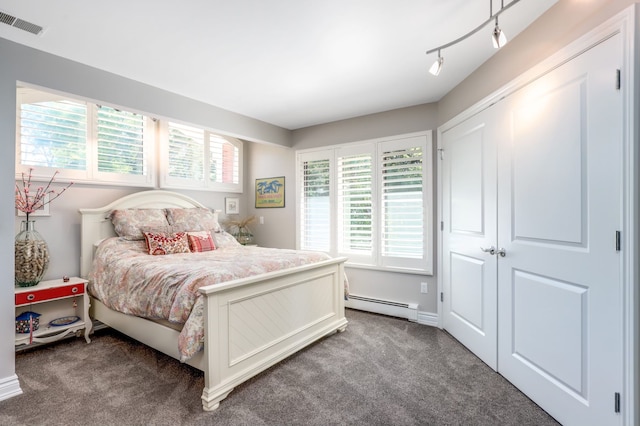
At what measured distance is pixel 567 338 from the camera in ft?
5.73

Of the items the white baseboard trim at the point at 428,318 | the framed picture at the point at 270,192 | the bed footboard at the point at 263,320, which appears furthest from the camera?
the framed picture at the point at 270,192

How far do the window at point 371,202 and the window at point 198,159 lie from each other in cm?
119

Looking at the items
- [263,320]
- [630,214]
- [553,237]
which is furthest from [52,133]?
[630,214]

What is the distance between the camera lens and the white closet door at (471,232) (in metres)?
2.45

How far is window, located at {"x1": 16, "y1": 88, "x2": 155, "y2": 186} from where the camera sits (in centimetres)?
291

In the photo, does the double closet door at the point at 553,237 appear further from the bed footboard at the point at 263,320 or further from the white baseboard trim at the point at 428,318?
the bed footboard at the point at 263,320

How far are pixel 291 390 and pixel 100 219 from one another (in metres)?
2.76

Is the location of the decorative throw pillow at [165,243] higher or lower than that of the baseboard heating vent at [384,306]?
higher

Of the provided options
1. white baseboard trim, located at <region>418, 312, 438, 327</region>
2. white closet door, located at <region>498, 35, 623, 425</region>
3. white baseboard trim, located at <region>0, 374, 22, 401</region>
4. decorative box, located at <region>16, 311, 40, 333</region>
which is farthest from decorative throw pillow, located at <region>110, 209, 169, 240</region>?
white closet door, located at <region>498, 35, 623, 425</region>

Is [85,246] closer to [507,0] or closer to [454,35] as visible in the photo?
[454,35]

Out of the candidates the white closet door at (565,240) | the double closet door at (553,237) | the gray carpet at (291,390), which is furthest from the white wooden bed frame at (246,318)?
the white closet door at (565,240)

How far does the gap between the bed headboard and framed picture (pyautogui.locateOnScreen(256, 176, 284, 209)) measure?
153 cm

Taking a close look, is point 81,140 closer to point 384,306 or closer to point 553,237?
point 384,306

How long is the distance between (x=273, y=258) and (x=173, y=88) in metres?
1.97
